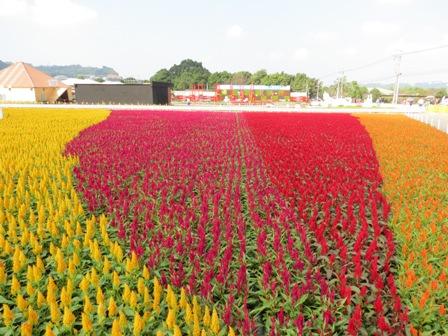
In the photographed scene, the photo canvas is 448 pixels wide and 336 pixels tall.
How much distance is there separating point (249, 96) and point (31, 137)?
4640 cm

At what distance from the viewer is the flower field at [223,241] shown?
2832 mm

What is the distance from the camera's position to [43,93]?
44.4 metres

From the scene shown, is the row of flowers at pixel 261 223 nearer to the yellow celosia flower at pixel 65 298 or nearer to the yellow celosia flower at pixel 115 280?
the yellow celosia flower at pixel 115 280

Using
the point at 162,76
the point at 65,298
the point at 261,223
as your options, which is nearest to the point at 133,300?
the point at 65,298

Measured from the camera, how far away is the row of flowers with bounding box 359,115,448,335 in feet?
9.68

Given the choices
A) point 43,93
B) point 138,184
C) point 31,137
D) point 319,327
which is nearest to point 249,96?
point 43,93

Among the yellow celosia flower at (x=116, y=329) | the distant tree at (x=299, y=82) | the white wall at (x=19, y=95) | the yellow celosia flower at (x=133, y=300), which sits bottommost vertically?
the yellow celosia flower at (x=133, y=300)

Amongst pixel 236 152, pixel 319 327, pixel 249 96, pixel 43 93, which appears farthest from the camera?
pixel 249 96

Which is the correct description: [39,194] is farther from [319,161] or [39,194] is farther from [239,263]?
[319,161]

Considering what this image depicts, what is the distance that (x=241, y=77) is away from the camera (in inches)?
3807

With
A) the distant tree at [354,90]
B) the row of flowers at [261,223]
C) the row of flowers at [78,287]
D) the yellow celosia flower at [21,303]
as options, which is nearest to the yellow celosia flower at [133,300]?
the row of flowers at [78,287]

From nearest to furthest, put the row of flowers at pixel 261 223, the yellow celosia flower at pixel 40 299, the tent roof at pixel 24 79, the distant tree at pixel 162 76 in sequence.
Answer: the yellow celosia flower at pixel 40 299 → the row of flowers at pixel 261 223 → the tent roof at pixel 24 79 → the distant tree at pixel 162 76

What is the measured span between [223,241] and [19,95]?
155ft

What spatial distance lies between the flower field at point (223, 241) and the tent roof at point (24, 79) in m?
39.5
